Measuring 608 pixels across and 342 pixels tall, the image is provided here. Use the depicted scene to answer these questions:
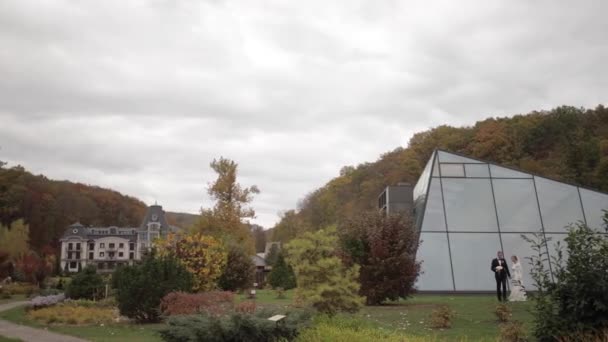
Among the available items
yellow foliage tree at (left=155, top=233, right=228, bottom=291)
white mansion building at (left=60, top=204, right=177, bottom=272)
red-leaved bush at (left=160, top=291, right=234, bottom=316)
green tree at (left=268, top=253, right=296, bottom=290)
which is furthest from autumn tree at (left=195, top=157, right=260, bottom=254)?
white mansion building at (left=60, top=204, right=177, bottom=272)

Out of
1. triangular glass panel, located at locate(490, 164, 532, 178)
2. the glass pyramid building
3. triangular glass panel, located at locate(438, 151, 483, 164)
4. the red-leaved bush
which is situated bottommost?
the red-leaved bush

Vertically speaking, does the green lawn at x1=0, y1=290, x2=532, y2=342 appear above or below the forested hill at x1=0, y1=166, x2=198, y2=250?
below

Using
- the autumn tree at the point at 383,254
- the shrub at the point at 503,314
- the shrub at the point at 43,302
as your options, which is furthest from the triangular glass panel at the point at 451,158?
the shrub at the point at 43,302

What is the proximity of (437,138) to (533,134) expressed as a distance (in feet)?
32.6

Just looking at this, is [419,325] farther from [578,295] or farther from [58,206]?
[58,206]

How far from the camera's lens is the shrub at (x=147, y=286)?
51.5 ft

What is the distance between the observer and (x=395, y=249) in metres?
18.4

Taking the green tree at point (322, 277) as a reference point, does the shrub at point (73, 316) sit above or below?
below

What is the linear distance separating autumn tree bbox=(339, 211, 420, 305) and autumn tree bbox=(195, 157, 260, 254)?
18592mm

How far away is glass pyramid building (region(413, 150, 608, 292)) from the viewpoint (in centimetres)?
2095

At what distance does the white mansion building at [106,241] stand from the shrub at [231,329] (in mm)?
79947

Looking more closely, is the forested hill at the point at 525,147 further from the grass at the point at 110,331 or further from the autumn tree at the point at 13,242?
the grass at the point at 110,331

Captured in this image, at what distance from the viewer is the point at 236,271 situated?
29500 millimetres

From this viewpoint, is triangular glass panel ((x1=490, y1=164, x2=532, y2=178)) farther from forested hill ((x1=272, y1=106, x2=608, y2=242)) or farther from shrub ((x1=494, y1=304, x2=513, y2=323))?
forested hill ((x1=272, y1=106, x2=608, y2=242))
